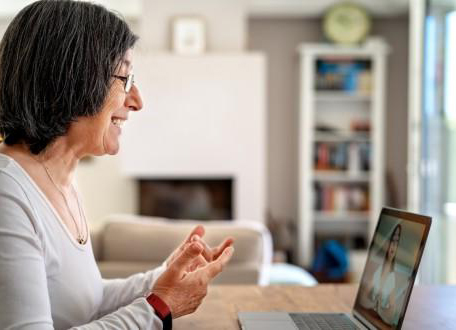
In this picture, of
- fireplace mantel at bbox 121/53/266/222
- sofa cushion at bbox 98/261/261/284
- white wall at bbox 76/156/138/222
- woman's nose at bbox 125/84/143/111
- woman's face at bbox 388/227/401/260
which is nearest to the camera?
woman's face at bbox 388/227/401/260

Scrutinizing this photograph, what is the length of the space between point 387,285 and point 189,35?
15.9 feet

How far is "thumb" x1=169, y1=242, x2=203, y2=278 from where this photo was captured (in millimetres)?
1054

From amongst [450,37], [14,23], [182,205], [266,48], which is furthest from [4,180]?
[266,48]

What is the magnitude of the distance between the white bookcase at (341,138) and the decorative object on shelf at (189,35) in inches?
36.1

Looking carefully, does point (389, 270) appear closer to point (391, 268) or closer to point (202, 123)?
point (391, 268)

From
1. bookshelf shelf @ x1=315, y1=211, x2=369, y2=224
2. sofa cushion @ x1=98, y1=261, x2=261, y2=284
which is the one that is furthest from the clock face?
sofa cushion @ x1=98, y1=261, x2=261, y2=284

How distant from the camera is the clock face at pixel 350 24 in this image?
578cm

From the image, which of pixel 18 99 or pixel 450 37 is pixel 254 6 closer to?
pixel 450 37

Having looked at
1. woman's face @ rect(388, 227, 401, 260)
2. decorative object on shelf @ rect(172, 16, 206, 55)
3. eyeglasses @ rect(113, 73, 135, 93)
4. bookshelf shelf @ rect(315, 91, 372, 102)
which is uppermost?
decorative object on shelf @ rect(172, 16, 206, 55)

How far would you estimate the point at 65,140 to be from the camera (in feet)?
3.72

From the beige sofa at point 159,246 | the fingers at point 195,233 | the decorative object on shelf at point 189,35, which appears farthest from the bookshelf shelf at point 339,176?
the fingers at point 195,233

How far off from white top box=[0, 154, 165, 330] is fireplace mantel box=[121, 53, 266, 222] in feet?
14.8

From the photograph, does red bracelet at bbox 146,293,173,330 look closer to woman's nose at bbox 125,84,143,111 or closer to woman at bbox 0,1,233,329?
woman at bbox 0,1,233,329

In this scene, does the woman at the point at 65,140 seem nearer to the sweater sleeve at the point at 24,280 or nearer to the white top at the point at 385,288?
the sweater sleeve at the point at 24,280
